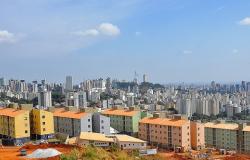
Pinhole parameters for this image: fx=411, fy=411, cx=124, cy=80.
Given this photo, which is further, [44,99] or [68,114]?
[44,99]

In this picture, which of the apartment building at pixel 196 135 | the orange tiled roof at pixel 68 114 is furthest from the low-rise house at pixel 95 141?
the apartment building at pixel 196 135

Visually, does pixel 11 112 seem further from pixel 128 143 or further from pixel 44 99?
pixel 44 99

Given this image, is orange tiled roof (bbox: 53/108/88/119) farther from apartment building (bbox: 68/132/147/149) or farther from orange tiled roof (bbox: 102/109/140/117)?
apartment building (bbox: 68/132/147/149)

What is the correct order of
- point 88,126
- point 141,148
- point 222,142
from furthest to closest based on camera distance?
point 222,142, point 88,126, point 141,148

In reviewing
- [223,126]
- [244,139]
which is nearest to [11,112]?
[223,126]

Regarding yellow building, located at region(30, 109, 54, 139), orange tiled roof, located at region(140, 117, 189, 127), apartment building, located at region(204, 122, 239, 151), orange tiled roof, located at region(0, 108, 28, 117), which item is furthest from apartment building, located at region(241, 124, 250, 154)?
orange tiled roof, located at region(0, 108, 28, 117)

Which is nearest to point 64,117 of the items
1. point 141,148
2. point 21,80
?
point 141,148

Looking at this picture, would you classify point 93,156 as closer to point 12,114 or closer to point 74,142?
point 74,142

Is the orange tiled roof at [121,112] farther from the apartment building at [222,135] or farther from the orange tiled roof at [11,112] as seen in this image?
the orange tiled roof at [11,112]
